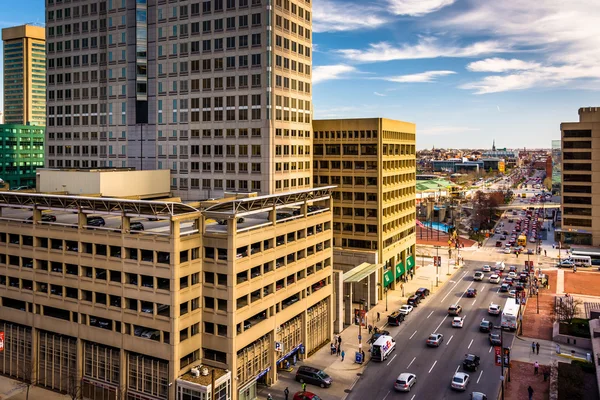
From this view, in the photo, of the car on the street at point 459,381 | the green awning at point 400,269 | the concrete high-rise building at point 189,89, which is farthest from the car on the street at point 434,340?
the concrete high-rise building at point 189,89

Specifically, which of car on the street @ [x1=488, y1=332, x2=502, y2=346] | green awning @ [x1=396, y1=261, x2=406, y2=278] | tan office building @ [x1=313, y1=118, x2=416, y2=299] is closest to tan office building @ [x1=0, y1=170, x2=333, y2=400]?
car on the street @ [x1=488, y1=332, x2=502, y2=346]

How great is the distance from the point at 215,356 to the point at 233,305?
19.6 ft

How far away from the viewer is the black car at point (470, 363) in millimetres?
58219

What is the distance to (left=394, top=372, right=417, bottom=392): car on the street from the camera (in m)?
52.9

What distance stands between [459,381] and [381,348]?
33.9 feet

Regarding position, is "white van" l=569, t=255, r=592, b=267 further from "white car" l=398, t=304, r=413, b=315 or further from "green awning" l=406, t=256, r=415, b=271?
"white car" l=398, t=304, r=413, b=315

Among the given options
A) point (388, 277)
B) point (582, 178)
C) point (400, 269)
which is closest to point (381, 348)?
point (388, 277)

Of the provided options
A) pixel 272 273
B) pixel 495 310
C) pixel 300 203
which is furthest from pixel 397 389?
pixel 495 310

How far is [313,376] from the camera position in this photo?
54625 mm

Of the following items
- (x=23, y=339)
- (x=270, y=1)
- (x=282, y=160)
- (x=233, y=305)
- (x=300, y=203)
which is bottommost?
(x=23, y=339)

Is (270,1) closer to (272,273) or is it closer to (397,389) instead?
(272,273)

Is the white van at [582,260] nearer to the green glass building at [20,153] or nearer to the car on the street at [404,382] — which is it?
the car on the street at [404,382]

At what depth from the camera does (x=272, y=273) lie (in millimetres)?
55125

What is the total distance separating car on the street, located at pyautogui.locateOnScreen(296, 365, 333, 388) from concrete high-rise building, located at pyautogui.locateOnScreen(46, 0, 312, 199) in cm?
2929
